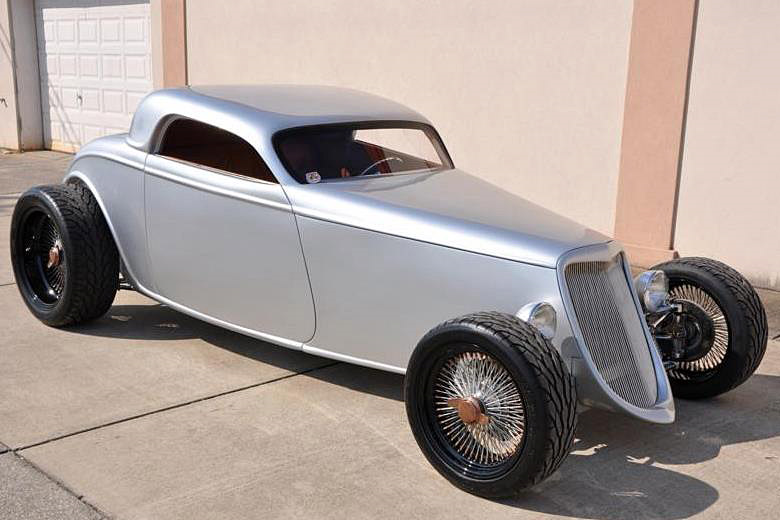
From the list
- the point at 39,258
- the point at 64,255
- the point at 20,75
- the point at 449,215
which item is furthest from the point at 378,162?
the point at 20,75

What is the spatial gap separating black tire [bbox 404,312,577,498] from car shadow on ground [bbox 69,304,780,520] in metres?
0.17

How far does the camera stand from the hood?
14.2 feet

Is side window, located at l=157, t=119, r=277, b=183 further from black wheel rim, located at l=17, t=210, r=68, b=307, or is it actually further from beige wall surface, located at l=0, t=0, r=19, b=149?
beige wall surface, located at l=0, t=0, r=19, b=149

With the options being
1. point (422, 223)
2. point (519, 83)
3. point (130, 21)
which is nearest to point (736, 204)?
point (519, 83)

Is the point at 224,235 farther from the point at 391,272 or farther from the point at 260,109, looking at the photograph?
the point at 391,272

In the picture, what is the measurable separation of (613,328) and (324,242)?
1460 millimetres

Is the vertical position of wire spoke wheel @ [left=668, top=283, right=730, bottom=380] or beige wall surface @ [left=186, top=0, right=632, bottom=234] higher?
beige wall surface @ [left=186, top=0, right=632, bottom=234]

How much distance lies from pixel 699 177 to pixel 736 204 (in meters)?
0.36

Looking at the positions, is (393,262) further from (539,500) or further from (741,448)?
(741,448)

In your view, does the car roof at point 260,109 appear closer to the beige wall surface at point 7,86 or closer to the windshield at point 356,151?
the windshield at point 356,151

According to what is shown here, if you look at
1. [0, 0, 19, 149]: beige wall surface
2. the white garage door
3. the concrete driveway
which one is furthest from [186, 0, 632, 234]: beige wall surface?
[0, 0, 19, 149]: beige wall surface

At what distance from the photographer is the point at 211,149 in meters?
5.53

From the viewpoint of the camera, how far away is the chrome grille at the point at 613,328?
4289mm

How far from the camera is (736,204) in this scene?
7430 millimetres
